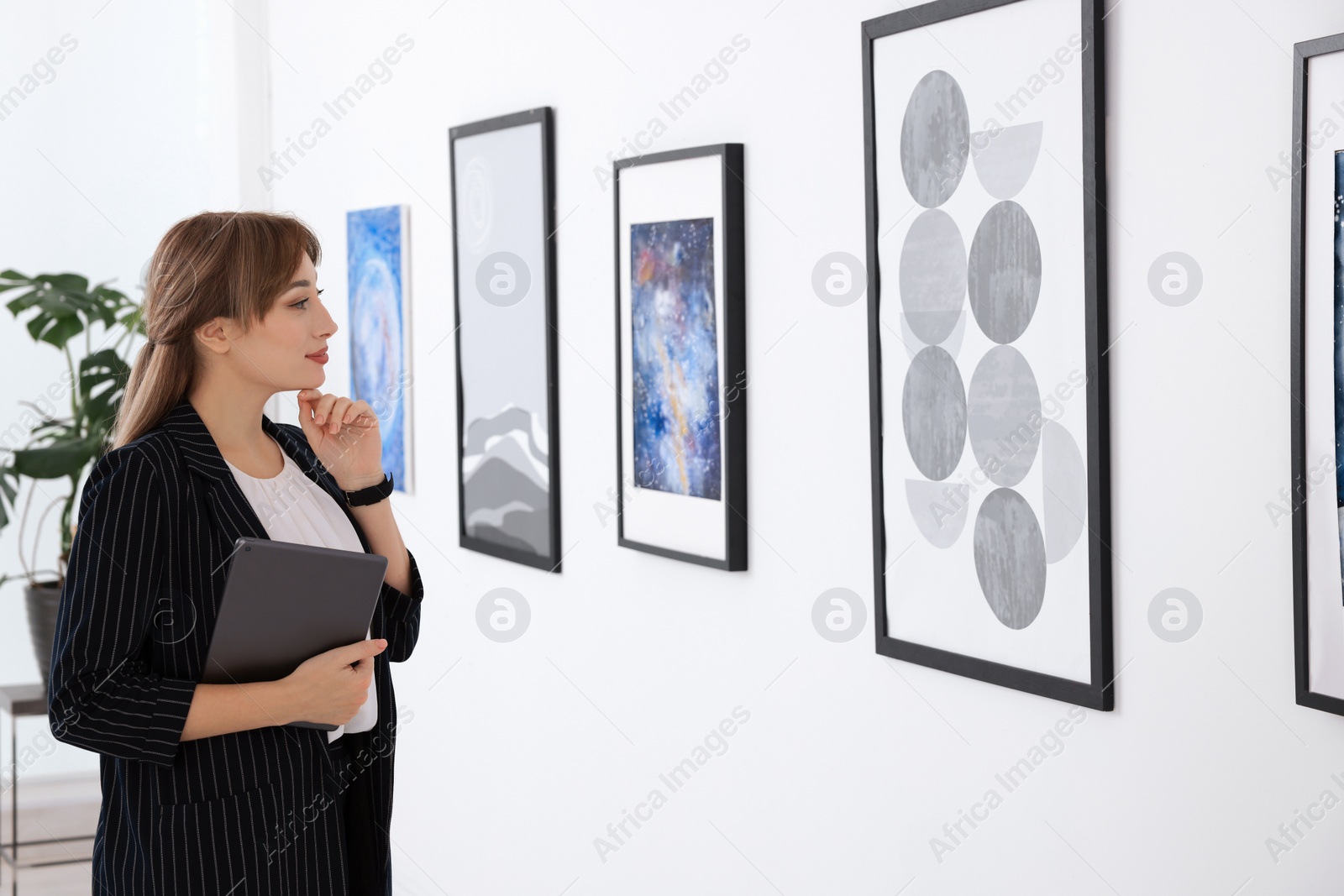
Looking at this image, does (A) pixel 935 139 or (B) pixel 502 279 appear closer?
(A) pixel 935 139

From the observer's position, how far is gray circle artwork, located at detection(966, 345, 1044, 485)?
1634 mm

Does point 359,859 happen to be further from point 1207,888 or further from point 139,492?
point 1207,888

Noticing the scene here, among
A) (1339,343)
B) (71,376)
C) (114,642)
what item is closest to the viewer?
(1339,343)

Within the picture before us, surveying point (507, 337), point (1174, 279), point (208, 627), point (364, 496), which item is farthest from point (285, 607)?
point (507, 337)

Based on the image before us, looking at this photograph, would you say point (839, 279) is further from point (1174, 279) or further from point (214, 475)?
point (214, 475)

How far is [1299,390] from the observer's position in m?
1.32

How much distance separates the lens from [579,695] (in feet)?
8.82

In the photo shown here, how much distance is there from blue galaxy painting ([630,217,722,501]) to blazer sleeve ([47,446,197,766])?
3.41 feet

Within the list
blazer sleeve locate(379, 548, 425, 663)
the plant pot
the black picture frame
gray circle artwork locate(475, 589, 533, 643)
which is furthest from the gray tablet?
the plant pot

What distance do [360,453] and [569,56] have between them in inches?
48.2

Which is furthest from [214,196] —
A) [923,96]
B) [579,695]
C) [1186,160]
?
[1186,160]

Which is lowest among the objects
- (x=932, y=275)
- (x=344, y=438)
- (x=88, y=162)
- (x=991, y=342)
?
(x=344, y=438)

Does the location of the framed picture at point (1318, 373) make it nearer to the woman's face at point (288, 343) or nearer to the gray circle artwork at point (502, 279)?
the woman's face at point (288, 343)

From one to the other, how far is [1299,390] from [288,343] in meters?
1.21
